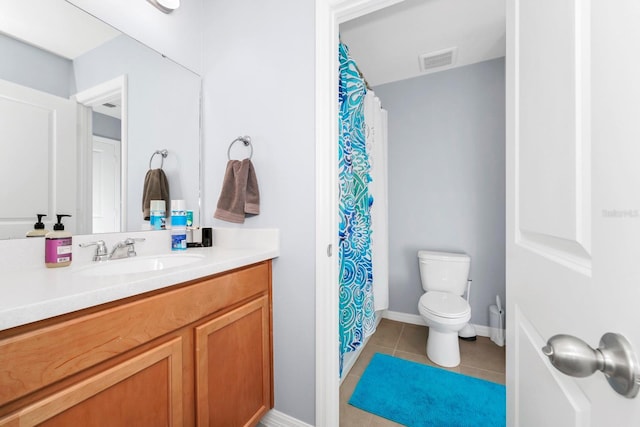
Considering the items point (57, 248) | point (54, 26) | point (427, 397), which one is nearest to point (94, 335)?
point (57, 248)

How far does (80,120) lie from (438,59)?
243 cm

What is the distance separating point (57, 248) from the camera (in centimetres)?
89

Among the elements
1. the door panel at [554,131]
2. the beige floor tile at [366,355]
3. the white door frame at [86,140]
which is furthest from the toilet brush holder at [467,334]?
the white door frame at [86,140]

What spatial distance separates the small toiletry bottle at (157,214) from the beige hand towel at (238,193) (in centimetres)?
30

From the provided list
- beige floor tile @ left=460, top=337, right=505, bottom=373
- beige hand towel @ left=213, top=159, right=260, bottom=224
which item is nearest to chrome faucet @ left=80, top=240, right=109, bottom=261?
beige hand towel @ left=213, top=159, right=260, bottom=224

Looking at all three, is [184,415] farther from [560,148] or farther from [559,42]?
[559,42]

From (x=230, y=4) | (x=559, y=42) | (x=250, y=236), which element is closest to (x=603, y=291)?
(x=559, y=42)

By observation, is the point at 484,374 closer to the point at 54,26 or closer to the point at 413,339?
the point at 413,339

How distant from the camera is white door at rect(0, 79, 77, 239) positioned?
34.1 inches

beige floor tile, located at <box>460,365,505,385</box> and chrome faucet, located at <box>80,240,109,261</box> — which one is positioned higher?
chrome faucet, located at <box>80,240,109,261</box>

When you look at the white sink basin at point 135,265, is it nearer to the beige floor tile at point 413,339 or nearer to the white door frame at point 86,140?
the white door frame at point 86,140

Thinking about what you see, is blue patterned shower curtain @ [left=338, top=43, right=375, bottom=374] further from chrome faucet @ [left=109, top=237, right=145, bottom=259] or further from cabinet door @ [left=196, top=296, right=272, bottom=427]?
chrome faucet @ [left=109, top=237, right=145, bottom=259]

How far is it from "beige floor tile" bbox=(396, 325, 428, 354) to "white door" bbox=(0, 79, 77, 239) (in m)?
2.20

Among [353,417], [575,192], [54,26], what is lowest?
[353,417]
